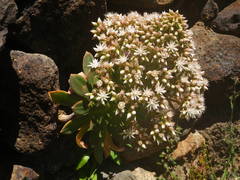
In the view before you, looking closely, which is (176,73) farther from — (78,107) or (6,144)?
(6,144)

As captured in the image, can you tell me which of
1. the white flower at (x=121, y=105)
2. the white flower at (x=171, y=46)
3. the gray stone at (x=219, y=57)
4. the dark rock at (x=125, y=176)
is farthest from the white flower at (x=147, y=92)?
the gray stone at (x=219, y=57)

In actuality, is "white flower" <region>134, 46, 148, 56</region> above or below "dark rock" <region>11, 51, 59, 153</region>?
above

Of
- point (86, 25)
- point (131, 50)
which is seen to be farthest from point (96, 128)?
point (86, 25)

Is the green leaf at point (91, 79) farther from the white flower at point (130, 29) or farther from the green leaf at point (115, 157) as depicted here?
the green leaf at point (115, 157)

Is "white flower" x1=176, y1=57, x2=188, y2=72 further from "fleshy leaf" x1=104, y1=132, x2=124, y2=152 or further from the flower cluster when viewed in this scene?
"fleshy leaf" x1=104, y1=132, x2=124, y2=152

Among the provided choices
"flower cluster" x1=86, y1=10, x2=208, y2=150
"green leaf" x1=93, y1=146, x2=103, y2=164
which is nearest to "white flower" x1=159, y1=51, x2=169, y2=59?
"flower cluster" x1=86, y1=10, x2=208, y2=150

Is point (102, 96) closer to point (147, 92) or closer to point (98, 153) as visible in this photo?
point (147, 92)

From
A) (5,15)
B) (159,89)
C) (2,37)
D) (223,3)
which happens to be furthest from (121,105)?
(223,3)
